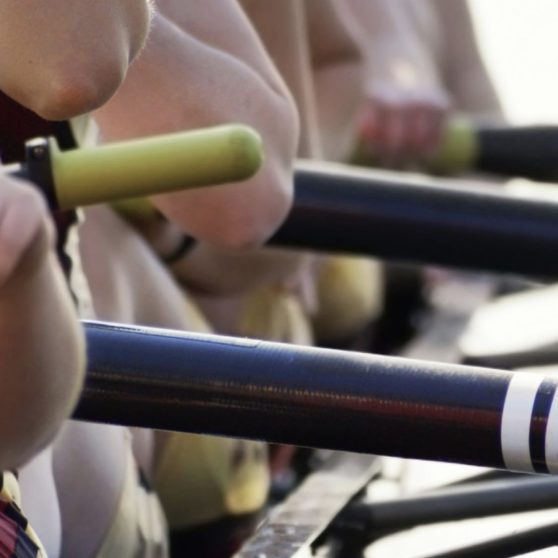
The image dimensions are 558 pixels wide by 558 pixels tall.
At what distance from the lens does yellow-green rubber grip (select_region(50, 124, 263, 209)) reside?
583mm

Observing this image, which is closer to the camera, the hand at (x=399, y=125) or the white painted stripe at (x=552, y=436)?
the white painted stripe at (x=552, y=436)

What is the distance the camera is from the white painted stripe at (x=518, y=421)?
75 cm

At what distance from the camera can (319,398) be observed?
0.75 meters

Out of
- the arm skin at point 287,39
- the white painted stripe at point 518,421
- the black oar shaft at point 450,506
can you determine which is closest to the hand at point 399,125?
the arm skin at point 287,39

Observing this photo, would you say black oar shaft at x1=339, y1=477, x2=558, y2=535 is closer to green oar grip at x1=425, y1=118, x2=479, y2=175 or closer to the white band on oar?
the white band on oar

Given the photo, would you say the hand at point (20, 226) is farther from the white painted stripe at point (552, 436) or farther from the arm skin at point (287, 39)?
the arm skin at point (287, 39)

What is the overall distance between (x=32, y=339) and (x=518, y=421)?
26cm

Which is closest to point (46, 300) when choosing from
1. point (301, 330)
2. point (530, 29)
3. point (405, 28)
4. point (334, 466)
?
point (334, 466)

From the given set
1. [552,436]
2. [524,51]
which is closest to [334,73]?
[552,436]

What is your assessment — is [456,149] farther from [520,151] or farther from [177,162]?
[177,162]

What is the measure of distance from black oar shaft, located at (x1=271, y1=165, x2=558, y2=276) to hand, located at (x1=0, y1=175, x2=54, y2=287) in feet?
1.95

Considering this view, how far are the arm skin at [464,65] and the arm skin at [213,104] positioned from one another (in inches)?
56.9

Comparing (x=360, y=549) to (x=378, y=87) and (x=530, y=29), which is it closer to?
(x=378, y=87)

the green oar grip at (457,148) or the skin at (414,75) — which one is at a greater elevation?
the skin at (414,75)
